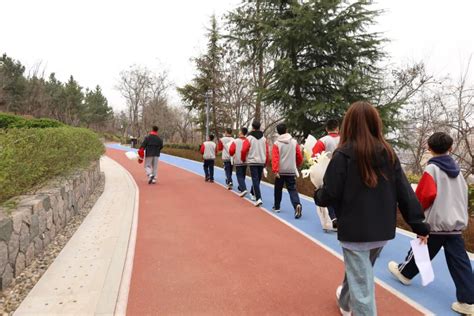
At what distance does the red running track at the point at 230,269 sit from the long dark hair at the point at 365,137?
1727mm

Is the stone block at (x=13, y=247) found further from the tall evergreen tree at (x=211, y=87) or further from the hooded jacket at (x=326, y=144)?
the tall evergreen tree at (x=211, y=87)

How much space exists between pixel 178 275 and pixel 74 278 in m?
1.28

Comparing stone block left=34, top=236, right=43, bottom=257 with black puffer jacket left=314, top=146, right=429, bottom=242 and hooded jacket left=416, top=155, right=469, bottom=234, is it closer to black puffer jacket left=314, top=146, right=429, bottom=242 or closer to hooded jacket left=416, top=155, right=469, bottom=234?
black puffer jacket left=314, top=146, right=429, bottom=242

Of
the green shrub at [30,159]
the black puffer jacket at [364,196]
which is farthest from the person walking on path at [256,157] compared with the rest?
the black puffer jacket at [364,196]

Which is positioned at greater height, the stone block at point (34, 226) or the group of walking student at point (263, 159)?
the group of walking student at point (263, 159)

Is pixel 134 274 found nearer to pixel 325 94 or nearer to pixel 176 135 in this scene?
pixel 325 94

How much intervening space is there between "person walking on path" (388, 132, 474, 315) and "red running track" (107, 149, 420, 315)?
1.92ft

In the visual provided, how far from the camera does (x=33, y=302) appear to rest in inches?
148

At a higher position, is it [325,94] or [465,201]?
[325,94]

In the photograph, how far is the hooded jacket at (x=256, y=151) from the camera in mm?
9117

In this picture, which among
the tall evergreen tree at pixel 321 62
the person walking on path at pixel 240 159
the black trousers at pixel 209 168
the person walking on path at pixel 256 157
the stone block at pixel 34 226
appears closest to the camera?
the stone block at pixel 34 226

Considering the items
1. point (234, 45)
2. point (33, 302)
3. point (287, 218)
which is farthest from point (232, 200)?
point (234, 45)

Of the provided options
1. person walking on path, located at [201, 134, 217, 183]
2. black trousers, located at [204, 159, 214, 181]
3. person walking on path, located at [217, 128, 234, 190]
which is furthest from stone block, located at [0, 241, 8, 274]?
black trousers, located at [204, 159, 214, 181]

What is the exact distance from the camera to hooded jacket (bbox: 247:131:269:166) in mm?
9117
